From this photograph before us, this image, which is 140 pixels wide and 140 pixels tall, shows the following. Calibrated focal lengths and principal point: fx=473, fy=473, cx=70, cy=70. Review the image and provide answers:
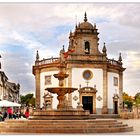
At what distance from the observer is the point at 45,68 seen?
4447 cm

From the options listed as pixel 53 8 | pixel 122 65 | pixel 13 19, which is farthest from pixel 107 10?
pixel 122 65

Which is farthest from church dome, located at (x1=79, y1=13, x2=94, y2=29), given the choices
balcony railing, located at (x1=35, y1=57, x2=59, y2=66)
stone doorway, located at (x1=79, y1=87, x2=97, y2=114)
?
stone doorway, located at (x1=79, y1=87, x2=97, y2=114)

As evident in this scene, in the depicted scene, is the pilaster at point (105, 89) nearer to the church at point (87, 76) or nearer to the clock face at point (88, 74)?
the church at point (87, 76)

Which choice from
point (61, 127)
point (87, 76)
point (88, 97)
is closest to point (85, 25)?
point (87, 76)

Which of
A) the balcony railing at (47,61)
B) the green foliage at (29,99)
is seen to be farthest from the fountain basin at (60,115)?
the green foliage at (29,99)

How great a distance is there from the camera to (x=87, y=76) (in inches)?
1673

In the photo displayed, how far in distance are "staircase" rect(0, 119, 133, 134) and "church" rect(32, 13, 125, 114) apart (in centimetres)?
2357

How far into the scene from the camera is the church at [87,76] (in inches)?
1663

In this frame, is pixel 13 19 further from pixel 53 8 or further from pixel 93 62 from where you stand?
pixel 93 62

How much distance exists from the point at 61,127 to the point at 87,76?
999 inches

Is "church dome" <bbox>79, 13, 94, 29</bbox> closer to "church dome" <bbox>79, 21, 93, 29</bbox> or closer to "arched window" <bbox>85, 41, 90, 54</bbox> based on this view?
"church dome" <bbox>79, 21, 93, 29</bbox>

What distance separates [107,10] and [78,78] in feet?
59.1

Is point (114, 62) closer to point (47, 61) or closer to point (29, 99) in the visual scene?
point (47, 61)

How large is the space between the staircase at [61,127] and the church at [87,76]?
77.3ft
